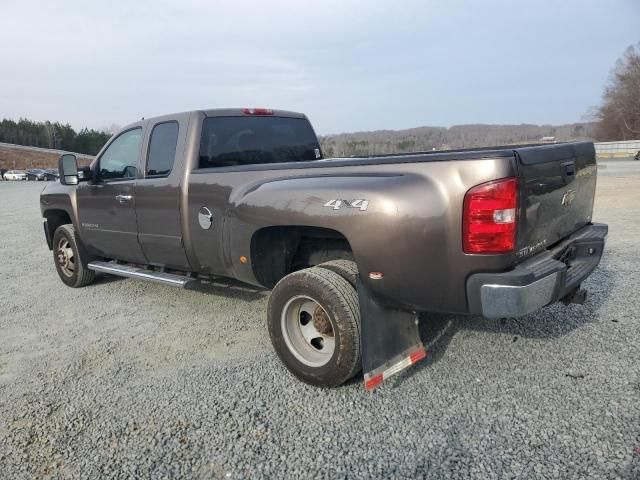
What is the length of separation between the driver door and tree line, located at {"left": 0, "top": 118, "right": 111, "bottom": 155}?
102 meters

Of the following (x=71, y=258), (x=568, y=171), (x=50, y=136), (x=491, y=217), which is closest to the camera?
(x=491, y=217)

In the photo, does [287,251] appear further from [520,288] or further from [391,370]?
[520,288]

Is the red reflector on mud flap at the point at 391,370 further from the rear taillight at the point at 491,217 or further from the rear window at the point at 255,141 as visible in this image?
the rear window at the point at 255,141

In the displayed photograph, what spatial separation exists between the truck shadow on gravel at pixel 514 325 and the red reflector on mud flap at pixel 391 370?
1.30 ft

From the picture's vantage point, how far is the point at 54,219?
6262 mm

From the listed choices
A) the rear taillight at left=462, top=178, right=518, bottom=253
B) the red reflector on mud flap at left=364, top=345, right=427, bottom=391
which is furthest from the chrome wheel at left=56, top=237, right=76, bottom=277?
the rear taillight at left=462, top=178, right=518, bottom=253

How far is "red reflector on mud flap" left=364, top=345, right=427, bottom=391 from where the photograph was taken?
2863 millimetres

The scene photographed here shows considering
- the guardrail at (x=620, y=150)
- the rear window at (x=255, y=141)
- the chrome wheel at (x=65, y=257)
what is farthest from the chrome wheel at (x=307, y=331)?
the guardrail at (x=620, y=150)

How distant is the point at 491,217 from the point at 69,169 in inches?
179

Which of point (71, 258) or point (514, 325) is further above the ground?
point (71, 258)

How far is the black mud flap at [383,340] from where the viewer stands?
2914 mm

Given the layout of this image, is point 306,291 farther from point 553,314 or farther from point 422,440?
point 553,314

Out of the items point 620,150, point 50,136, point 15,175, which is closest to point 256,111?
point 620,150

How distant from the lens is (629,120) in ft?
255
